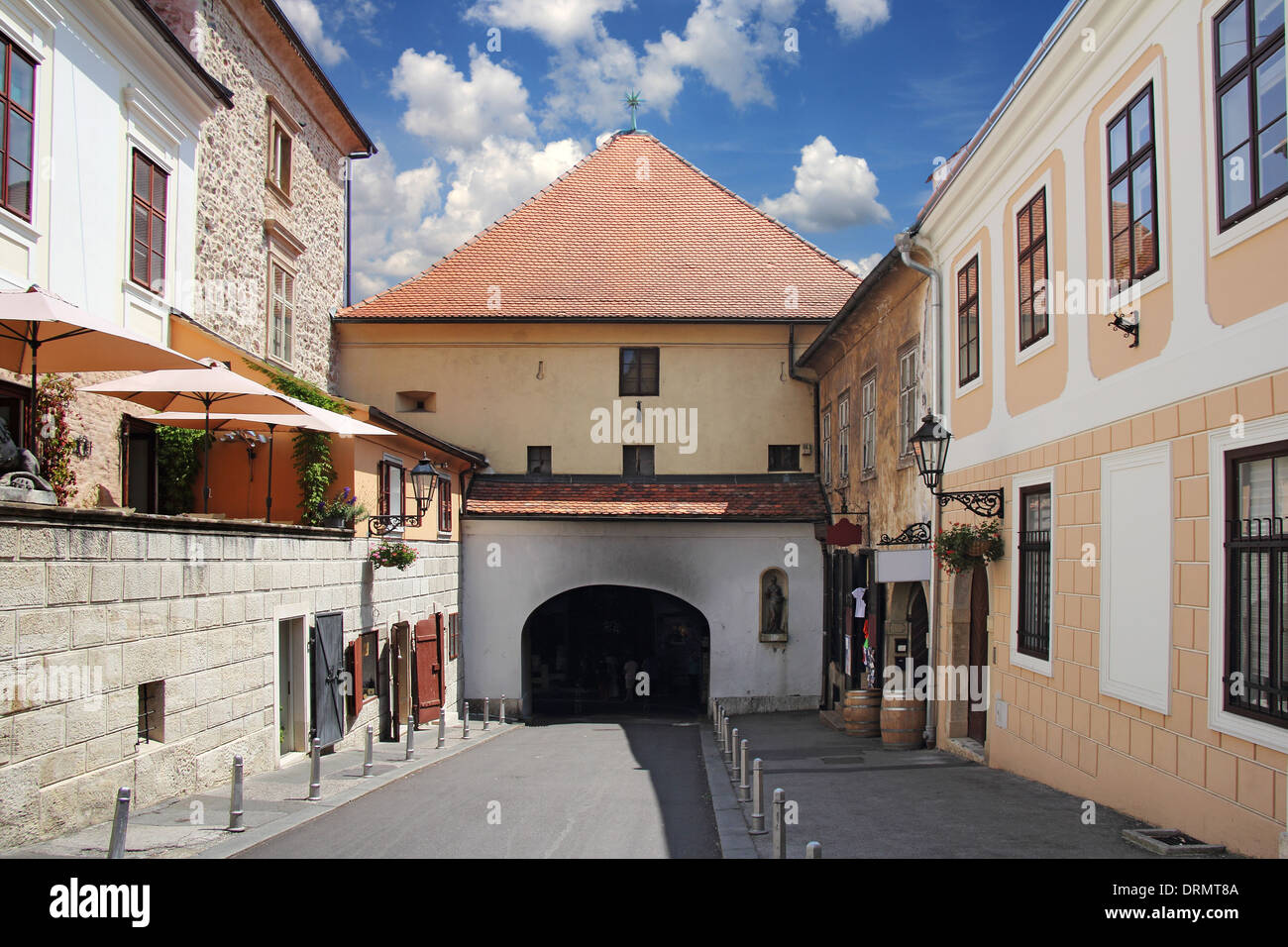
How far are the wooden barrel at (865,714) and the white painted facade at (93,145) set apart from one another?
1153 centimetres

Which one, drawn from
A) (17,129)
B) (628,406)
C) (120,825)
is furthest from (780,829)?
(628,406)

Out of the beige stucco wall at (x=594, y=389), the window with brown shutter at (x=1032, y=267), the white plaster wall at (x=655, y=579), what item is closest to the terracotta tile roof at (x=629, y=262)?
the beige stucco wall at (x=594, y=389)

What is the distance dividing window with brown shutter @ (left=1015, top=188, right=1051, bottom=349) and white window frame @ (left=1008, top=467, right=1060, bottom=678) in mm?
1385

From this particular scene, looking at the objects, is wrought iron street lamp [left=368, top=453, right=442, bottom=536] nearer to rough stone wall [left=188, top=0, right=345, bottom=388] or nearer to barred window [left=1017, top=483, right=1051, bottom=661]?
rough stone wall [left=188, top=0, right=345, bottom=388]

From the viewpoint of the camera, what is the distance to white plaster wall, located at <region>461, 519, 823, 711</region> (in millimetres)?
23844

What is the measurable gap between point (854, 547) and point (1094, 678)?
431 inches

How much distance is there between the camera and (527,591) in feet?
79.0

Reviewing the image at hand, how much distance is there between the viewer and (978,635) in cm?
1414

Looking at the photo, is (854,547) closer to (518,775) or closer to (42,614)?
(518,775)

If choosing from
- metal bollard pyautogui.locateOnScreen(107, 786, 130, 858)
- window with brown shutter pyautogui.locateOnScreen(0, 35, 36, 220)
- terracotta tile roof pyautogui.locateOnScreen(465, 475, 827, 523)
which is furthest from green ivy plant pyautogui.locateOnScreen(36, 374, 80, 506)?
terracotta tile roof pyautogui.locateOnScreen(465, 475, 827, 523)

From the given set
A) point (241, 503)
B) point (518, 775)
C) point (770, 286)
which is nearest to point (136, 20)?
point (241, 503)

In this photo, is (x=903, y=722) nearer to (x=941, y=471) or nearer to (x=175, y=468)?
(x=941, y=471)

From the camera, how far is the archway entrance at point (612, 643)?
29531mm

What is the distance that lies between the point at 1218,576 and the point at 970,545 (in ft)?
16.6
